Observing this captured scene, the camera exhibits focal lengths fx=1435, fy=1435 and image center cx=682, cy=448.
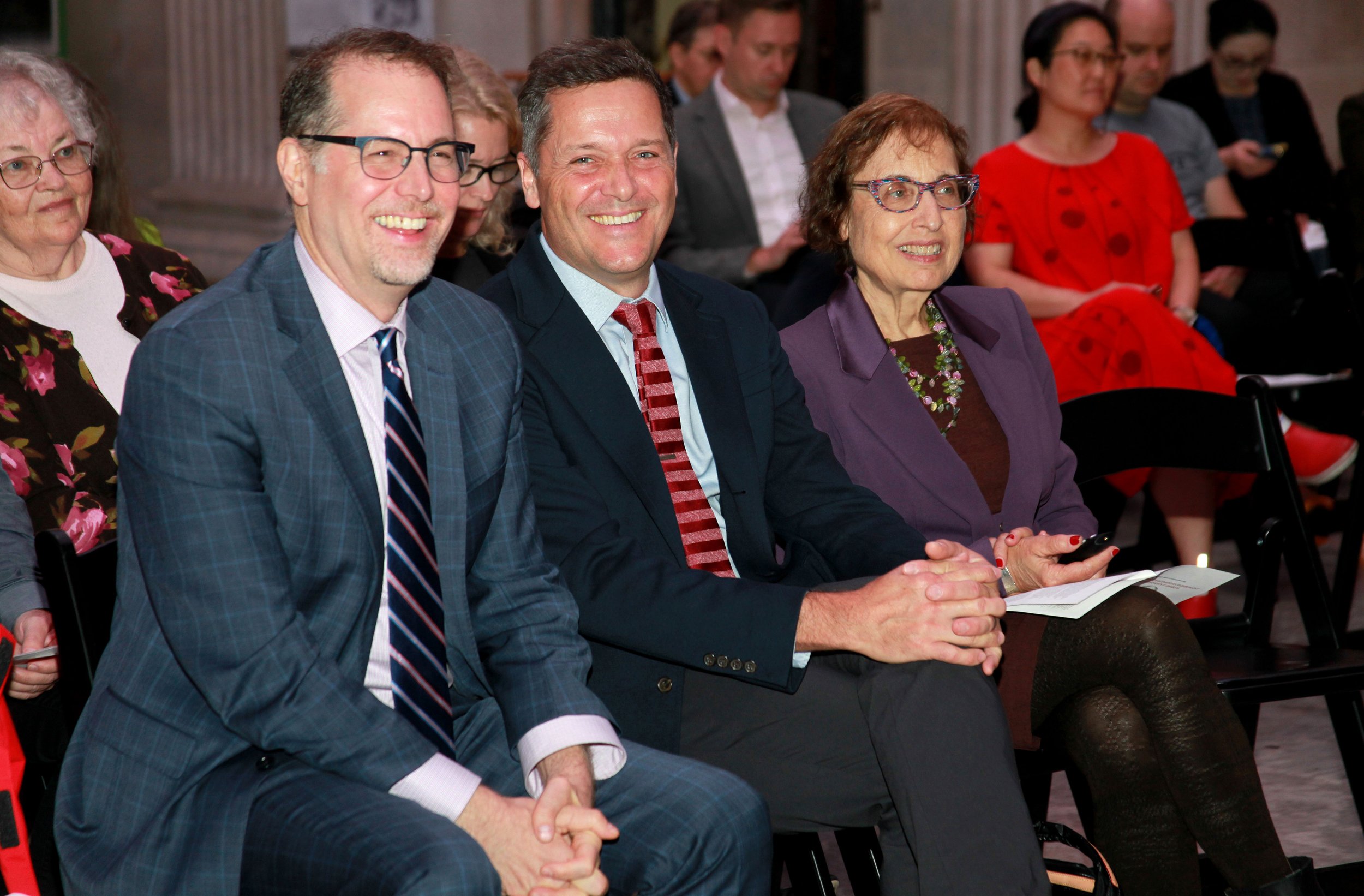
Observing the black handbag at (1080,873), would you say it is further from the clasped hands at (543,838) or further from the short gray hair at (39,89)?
the short gray hair at (39,89)

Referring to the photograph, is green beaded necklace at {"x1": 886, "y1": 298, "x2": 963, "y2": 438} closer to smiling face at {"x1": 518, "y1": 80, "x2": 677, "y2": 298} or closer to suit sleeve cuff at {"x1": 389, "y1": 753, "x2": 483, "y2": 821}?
smiling face at {"x1": 518, "y1": 80, "x2": 677, "y2": 298}

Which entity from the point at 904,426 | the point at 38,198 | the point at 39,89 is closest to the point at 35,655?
the point at 38,198

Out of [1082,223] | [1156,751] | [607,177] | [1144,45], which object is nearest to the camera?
[1156,751]

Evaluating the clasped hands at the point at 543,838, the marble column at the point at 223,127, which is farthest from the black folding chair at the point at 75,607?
the marble column at the point at 223,127

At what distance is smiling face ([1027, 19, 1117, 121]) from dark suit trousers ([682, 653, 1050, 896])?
106 inches

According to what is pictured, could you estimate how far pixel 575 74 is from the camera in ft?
7.74

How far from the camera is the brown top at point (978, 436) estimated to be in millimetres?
2684

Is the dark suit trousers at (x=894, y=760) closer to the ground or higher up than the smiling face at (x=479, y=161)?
closer to the ground

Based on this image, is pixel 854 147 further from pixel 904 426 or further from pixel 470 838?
pixel 470 838

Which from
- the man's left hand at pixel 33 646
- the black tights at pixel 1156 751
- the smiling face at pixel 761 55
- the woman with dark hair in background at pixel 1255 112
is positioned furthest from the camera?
the woman with dark hair in background at pixel 1255 112

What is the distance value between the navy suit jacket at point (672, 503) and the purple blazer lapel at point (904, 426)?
0.51 ft

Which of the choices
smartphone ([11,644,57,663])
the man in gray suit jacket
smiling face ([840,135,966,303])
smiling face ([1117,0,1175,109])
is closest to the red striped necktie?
smiling face ([840,135,966,303])

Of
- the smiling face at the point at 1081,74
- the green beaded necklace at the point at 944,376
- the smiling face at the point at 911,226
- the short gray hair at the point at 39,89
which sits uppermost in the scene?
the smiling face at the point at 1081,74

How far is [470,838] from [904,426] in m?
1.23
